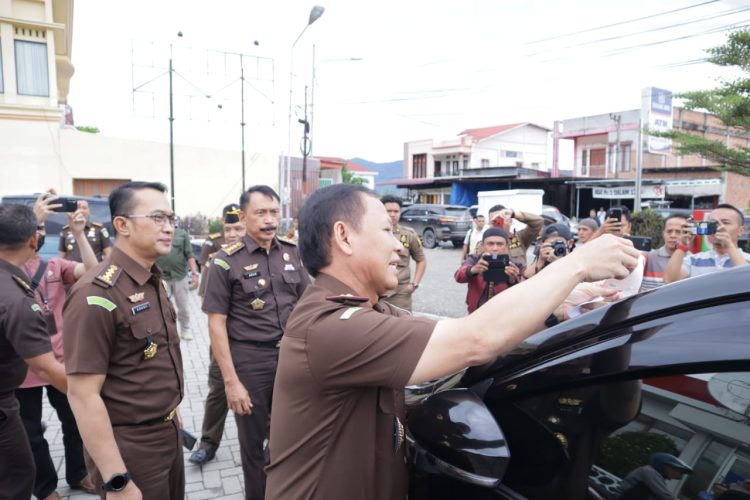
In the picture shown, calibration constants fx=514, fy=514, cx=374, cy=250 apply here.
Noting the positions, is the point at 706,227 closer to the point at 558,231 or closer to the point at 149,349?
the point at 558,231

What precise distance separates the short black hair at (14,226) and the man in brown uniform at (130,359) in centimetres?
67

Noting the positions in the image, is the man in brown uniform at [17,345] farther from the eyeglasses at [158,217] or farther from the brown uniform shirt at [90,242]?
the brown uniform shirt at [90,242]

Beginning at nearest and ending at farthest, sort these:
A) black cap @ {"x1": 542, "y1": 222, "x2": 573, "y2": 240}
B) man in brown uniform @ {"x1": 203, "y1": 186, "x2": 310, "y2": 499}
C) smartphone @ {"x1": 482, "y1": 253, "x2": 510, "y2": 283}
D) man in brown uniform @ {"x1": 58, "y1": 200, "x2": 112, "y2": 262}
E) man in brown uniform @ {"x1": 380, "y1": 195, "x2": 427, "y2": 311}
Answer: man in brown uniform @ {"x1": 203, "y1": 186, "x2": 310, "y2": 499}, smartphone @ {"x1": 482, "y1": 253, "x2": 510, "y2": 283}, black cap @ {"x1": 542, "y1": 222, "x2": 573, "y2": 240}, man in brown uniform @ {"x1": 380, "y1": 195, "x2": 427, "y2": 311}, man in brown uniform @ {"x1": 58, "y1": 200, "x2": 112, "y2": 262}

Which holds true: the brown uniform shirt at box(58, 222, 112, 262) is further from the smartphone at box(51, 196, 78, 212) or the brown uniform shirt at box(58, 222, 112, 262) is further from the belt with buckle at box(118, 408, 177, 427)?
the belt with buckle at box(118, 408, 177, 427)

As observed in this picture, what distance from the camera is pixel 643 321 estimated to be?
3.77 feet

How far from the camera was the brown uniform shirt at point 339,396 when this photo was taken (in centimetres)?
115

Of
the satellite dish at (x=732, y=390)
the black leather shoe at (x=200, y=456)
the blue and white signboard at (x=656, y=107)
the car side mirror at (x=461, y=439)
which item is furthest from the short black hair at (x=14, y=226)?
the blue and white signboard at (x=656, y=107)

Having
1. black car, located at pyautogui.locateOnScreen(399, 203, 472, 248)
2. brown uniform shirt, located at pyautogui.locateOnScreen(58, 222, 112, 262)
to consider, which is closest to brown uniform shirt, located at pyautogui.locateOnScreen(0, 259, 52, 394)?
brown uniform shirt, located at pyautogui.locateOnScreen(58, 222, 112, 262)

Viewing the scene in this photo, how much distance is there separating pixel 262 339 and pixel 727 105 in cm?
945

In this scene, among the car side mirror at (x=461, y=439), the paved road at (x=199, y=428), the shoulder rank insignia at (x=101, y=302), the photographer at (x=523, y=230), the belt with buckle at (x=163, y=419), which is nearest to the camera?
the car side mirror at (x=461, y=439)

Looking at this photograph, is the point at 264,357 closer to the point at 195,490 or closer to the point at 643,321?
the point at 195,490

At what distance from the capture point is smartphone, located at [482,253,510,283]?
14.4 ft

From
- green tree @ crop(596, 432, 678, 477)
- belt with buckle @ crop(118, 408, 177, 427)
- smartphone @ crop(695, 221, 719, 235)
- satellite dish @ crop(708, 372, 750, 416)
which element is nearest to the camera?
satellite dish @ crop(708, 372, 750, 416)

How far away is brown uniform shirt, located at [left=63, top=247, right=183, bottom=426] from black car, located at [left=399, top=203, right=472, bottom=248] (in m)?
15.8
